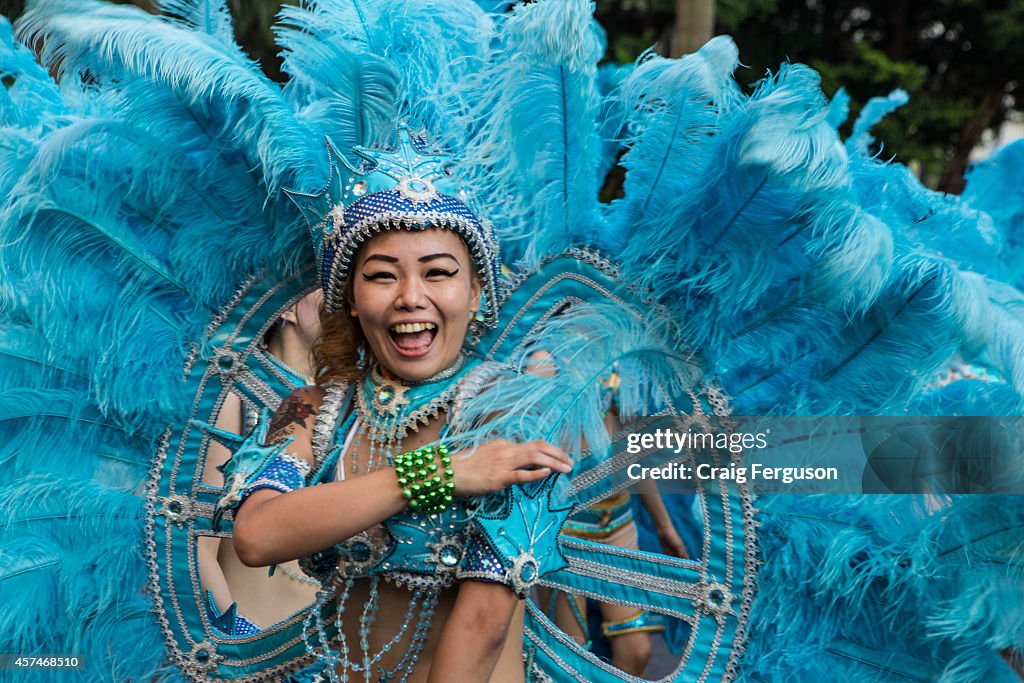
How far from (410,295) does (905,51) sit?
8.38 meters

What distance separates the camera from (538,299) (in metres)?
2.70

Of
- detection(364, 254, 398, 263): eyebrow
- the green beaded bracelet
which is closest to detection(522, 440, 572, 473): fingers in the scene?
the green beaded bracelet

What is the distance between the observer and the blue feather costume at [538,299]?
2254 mm

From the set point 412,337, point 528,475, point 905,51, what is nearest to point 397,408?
point 412,337

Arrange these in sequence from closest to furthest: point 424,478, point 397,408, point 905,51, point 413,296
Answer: point 424,478
point 413,296
point 397,408
point 905,51

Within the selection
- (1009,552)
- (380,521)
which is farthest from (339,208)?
(1009,552)

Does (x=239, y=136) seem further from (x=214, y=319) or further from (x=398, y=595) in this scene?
(x=398, y=595)

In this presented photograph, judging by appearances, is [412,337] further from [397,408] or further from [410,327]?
[397,408]

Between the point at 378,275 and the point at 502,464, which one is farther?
the point at 378,275

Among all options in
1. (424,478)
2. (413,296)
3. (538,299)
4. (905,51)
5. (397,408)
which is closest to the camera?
(424,478)

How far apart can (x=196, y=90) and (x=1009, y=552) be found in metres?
2.09

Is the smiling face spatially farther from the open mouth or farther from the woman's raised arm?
the woman's raised arm

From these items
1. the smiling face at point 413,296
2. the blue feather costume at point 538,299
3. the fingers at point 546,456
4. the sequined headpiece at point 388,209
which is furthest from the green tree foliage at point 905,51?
the fingers at point 546,456

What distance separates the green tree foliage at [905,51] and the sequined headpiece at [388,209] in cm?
586
